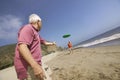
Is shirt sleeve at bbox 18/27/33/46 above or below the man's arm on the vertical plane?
above

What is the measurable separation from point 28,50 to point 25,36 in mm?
220

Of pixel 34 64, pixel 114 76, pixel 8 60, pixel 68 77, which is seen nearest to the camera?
pixel 34 64

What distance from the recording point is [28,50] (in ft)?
6.88

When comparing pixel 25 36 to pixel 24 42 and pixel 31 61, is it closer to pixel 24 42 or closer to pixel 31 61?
pixel 24 42

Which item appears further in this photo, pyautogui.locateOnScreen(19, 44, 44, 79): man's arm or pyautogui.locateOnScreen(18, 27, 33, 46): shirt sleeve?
pyautogui.locateOnScreen(18, 27, 33, 46): shirt sleeve

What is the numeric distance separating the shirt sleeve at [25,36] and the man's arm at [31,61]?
0.25 feet

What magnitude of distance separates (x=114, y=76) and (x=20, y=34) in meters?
4.32

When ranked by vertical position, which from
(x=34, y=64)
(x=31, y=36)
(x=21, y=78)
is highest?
(x=31, y=36)

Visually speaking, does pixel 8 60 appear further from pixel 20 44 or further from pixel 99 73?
pixel 20 44

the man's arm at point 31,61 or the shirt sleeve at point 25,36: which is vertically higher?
the shirt sleeve at point 25,36

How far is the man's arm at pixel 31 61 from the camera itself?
198 centimetres

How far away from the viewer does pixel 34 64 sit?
2.01m

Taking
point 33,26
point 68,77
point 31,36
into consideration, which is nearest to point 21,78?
point 31,36

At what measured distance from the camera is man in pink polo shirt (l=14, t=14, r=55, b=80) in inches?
79.7
